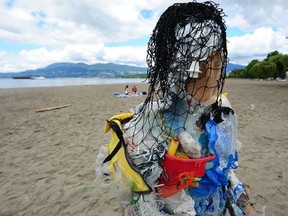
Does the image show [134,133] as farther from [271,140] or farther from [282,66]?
[282,66]

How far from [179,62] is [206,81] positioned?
0.68 feet

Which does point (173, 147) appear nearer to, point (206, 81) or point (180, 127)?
point (180, 127)

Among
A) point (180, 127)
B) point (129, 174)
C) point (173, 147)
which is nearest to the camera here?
point (129, 174)

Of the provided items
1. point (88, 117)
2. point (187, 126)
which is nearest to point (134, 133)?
point (187, 126)

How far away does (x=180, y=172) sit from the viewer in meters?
1.08

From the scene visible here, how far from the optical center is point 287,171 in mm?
3906

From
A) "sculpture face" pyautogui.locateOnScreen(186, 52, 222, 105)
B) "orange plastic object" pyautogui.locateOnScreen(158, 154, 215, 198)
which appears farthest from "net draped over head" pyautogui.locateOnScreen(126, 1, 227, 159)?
"orange plastic object" pyautogui.locateOnScreen(158, 154, 215, 198)

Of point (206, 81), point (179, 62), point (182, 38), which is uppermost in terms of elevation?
point (182, 38)

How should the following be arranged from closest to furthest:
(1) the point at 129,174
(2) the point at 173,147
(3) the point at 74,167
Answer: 1. (1) the point at 129,174
2. (2) the point at 173,147
3. (3) the point at 74,167

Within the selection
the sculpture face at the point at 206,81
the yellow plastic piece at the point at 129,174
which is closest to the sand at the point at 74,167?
the yellow plastic piece at the point at 129,174

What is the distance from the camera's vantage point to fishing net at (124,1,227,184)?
109 centimetres

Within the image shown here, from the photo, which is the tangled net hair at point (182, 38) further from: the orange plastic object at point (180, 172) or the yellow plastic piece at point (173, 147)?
the orange plastic object at point (180, 172)

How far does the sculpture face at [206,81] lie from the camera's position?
114 cm

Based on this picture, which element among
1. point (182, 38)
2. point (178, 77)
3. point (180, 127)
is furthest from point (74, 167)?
point (182, 38)
